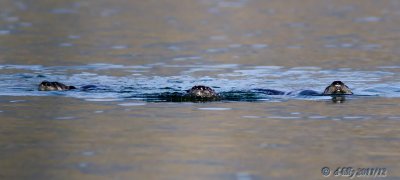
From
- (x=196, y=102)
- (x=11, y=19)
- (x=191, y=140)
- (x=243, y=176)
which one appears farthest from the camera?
(x=11, y=19)

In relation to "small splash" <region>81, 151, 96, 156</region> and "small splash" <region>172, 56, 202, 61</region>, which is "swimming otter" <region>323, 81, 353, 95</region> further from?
"small splash" <region>172, 56, 202, 61</region>

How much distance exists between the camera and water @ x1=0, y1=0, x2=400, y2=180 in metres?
11.5

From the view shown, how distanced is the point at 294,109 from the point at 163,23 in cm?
2085

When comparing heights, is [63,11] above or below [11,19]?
above

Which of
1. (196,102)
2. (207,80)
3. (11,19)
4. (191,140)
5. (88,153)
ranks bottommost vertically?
(88,153)

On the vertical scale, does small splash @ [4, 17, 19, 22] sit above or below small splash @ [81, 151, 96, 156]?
above

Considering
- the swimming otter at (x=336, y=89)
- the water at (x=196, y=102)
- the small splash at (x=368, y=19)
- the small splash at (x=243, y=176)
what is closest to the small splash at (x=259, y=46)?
the water at (x=196, y=102)

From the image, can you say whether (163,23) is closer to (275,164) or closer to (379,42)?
(379,42)

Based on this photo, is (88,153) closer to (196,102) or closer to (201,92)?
(196,102)

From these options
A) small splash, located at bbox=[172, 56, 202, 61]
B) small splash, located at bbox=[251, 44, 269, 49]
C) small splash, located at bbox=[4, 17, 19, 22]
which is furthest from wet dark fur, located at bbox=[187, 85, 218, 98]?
small splash, located at bbox=[4, 17, 19, 22]

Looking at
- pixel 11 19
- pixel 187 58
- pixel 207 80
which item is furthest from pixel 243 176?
pixel 11 19

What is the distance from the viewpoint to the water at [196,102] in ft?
37.7

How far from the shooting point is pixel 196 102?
16.7m

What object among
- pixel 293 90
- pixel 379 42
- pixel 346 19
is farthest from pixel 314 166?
pixel 346 19
